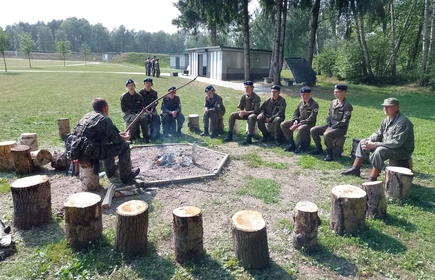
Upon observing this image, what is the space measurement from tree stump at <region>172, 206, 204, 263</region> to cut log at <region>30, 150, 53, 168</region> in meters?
3.77

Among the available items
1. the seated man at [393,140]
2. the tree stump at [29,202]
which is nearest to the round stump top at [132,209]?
the tree stump at [29,202]

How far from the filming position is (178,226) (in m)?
3.37

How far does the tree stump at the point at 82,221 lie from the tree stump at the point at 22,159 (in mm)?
2676

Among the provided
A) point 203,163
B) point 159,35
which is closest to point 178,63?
point 203,163

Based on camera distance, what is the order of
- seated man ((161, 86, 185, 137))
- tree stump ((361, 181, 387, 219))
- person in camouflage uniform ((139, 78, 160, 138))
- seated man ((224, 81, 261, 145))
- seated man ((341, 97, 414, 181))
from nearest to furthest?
tree stump ((361, 181, 387, 219)), seated man ((341, 97, 414, 181)), seated man ((224, 81, 261, 145)), person in camouflage uniform ((139, 78, 160, 138)), seated man ((161, 86, 185, 137))

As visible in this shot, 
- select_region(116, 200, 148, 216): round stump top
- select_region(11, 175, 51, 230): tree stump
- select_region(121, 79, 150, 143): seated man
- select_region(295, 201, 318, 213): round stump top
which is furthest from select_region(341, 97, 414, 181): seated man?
select_region(121, 79, 150, 143): seated man

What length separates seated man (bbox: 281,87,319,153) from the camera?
7484 millimetres

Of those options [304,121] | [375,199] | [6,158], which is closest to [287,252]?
→ [375,199]

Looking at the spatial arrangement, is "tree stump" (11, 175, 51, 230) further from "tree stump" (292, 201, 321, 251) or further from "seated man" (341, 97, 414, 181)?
"seated man" (341, 97, 414, 181)

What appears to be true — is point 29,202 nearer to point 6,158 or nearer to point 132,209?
point 132,209

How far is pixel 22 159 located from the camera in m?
5.67

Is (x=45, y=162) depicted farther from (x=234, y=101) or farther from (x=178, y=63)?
(x=178, y=63)

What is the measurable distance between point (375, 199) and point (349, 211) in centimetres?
62

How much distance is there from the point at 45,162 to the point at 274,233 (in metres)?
4.47
